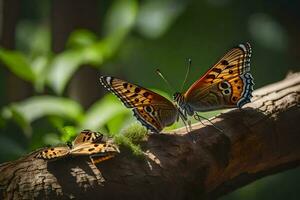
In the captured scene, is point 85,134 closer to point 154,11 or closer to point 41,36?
point 154,11

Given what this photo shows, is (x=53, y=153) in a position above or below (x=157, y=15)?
below

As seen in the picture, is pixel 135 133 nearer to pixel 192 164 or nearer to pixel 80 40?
pixel 192 164

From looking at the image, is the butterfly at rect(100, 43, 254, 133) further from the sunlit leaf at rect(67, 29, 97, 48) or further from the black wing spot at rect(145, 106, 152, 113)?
the sunlit leaf at rect(67, 29, 97, 48)

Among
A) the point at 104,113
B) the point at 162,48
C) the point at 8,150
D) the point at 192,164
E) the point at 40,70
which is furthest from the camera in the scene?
the point at 162,48

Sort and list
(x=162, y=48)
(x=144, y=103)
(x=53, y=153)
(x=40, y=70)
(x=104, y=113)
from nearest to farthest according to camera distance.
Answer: (x=53, y=153)
(x=144, y=103)
(x=104, y=113)
(x=40, y=70)
(x=162, y=48)

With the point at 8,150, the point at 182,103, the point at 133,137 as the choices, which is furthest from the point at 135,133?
the point at 8,150

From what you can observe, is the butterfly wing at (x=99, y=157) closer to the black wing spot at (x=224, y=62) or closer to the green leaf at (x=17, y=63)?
the black wing spot at (x=224, y=62)
